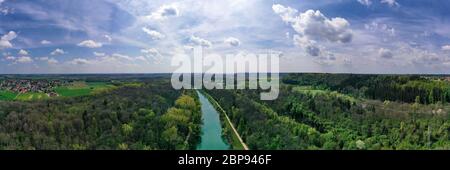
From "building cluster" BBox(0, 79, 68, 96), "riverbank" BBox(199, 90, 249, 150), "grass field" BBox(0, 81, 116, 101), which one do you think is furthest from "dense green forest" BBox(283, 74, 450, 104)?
"building cluster" BBox(0, 79, 68, 96)

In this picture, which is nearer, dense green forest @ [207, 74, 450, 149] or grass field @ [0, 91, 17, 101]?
grass field @ [0, 91, 17, 101]

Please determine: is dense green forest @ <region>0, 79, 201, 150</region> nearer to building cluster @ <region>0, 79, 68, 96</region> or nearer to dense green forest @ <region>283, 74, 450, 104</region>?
building cluster @ <region>0, 79, 68, 96</region>

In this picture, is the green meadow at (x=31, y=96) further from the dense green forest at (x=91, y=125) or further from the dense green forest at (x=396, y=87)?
the dense green forest at (x=396, y=87)

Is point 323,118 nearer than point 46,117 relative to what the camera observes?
No

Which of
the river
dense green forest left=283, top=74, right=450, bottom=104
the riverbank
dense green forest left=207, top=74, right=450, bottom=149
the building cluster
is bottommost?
the river

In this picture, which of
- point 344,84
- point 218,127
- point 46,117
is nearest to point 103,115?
point 46,117

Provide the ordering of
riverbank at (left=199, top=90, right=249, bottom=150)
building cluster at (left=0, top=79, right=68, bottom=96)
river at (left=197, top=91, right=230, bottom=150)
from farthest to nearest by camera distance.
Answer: river at (left=197, top=91, right=230, bottom=150), riverbank at (left=199, top=90, right=249, bottom=150), building cluster at (left=0, top=79, right=68, bottom=96)
